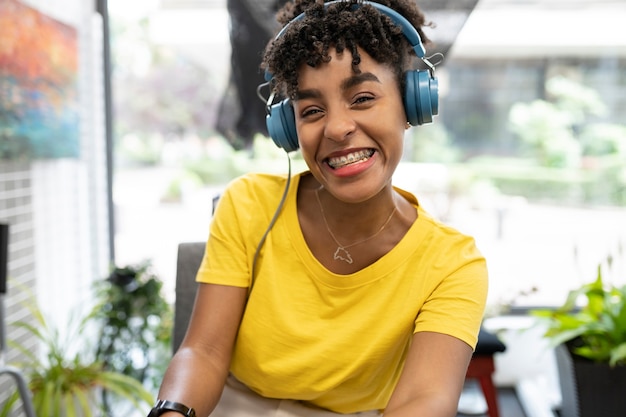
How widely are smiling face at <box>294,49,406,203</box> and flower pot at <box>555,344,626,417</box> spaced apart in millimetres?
1425

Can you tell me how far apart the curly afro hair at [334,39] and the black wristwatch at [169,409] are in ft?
1.86

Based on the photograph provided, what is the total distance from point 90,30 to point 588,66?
7.20 ft

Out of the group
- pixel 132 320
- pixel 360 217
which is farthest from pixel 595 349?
pixel 132 320

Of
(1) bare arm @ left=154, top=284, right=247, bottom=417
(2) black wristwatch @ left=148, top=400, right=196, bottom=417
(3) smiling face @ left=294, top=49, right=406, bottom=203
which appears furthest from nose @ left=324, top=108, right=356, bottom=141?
(2) black wristwatch @ left=148, top=400, right=196, bottom=417

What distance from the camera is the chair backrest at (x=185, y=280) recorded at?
61.7 inches

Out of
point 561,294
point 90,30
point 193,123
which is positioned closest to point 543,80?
point 561,294

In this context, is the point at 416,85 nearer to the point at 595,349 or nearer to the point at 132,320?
the point at 595,349

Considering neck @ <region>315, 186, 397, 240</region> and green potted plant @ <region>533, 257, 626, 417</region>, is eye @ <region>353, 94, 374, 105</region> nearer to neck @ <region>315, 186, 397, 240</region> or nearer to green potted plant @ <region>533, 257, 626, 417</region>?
neck @ <region>315, 186, 397, 240</region>

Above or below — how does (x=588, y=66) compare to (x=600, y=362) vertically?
above

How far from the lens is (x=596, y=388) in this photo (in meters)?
2.17

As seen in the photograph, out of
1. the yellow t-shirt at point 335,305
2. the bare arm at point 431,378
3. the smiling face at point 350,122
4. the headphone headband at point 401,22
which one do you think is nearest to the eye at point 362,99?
the smiling face at point 350,122

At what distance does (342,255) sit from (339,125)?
30 cm

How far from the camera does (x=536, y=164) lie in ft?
9.61

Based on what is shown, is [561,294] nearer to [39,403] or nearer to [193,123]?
[193,123]
